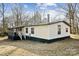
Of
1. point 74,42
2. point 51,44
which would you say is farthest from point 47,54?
point 74,42

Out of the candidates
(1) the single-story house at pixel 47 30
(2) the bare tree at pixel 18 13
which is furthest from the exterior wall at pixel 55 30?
(2) the bare tree at pixel 18 13

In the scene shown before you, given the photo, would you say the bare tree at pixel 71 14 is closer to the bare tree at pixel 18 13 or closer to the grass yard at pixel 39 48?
the grass yard at pixel 39 48

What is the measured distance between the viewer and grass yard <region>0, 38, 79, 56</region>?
3.94 meters

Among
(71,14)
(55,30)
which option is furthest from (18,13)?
(71,14)

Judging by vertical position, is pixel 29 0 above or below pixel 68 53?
above

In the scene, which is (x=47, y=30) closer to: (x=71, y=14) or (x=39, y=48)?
(x=39, y=48)

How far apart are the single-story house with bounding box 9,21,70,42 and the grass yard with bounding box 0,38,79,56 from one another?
0.27 feet

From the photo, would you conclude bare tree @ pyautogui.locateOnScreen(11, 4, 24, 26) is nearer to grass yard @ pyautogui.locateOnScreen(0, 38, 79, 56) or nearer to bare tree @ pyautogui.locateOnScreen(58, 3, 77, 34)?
grass yard @ pyautogui.locateOnScreen(0, 38, 79, 56)

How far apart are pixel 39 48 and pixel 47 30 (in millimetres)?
274

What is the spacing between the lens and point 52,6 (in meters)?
3.94

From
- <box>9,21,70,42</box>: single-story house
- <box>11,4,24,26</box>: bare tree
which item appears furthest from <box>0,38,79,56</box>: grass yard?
<box>11,4,24,26</box>: bare tree

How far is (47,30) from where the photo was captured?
3.95 m

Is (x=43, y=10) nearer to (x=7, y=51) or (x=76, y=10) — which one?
(x=76, y=10)

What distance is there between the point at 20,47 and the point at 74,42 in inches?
29.7
